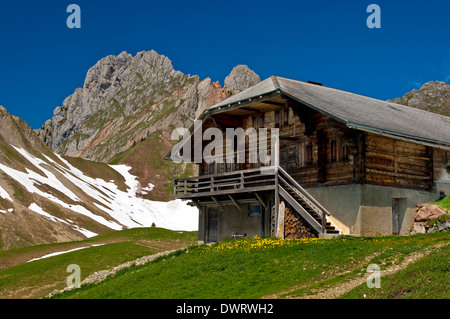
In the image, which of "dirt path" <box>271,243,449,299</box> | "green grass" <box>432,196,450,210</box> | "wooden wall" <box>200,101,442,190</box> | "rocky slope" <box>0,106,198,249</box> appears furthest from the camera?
"rocky slope" <box>0,106,198,249</box>

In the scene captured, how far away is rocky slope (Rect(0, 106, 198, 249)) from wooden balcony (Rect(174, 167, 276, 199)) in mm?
30219

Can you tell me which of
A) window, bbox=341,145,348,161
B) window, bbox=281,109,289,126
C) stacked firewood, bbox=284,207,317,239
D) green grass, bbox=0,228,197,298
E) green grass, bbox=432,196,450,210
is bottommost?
green grass, bbox=0,228,197,298

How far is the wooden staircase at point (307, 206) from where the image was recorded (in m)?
24.4

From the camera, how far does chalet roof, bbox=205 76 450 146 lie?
25609 millimetres

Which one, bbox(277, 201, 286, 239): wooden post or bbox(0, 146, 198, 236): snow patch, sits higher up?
bbox(0, 146, 198, 236): snow patch

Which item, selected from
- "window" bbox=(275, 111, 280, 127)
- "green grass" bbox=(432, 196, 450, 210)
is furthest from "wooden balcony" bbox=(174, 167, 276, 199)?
"green grass" bbox=(432, 196, 450, 210)

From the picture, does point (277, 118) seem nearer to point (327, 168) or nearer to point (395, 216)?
point (327, 168)

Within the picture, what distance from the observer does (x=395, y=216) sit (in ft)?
89.1

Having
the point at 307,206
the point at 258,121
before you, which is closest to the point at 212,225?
the point at 258,121

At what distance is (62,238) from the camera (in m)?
62.9

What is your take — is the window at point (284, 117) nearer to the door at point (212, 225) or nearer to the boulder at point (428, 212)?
the door at point (212, 225)

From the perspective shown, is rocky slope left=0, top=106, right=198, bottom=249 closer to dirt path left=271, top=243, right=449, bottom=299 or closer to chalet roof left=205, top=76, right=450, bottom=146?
chalet roof left=205, top=76, right=450, bottom=146
